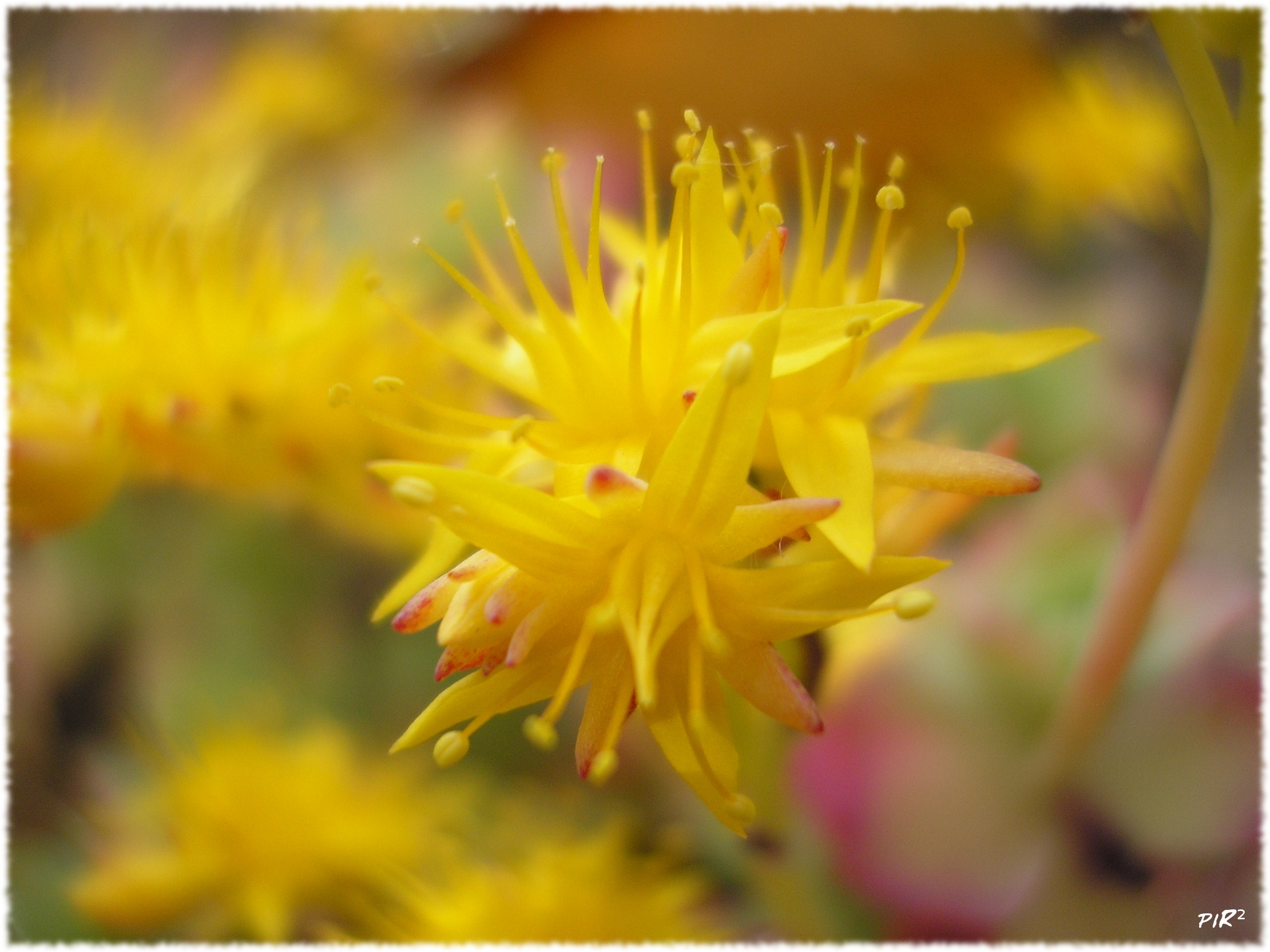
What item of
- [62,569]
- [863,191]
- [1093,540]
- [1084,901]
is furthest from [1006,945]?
[62,569]

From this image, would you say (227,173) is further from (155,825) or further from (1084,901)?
(1084,901)

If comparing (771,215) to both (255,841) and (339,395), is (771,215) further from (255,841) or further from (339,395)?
(255,841)

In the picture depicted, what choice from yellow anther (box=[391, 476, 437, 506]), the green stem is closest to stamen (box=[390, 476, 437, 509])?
yellow anther (box=[391, 476, 437, 506])

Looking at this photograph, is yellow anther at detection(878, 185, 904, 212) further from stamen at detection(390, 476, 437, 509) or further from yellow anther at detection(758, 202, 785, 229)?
stamen at detection(390, 476, 437, 509)

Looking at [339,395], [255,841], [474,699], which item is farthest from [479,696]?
[255,841]

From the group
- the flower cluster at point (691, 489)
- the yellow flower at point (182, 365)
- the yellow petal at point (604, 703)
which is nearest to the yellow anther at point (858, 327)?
the flower cluster at point (691, 489)

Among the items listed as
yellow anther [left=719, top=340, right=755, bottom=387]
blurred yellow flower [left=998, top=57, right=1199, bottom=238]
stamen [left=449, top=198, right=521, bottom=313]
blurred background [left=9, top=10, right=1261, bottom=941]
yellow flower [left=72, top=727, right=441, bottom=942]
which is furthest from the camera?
blurred yellow flower [left=998, top=57, right=1199, bottom=238]

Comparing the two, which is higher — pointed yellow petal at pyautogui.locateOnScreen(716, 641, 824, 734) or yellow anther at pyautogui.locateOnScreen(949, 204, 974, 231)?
yellow anther at pyautogui.locateOnScreen(949, 204, 974, 231)
